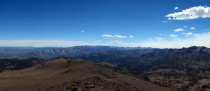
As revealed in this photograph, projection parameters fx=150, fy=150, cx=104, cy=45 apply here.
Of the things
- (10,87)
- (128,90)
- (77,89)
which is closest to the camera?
(77,89)

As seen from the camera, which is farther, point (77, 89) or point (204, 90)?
point (204, 90)

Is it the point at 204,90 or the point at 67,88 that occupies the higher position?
the point at 67,88

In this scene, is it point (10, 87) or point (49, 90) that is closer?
point (49, 90)

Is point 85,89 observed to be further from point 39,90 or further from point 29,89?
point 29,89

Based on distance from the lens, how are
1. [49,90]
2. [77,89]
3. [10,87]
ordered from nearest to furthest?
[77,89]
[49,90]
[10,87]

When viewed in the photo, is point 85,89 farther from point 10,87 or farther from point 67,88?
point 10,87

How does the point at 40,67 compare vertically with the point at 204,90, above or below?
above

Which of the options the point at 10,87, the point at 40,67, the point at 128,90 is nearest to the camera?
the point at 10,87

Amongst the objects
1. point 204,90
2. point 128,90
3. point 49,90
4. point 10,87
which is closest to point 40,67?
point 10,87

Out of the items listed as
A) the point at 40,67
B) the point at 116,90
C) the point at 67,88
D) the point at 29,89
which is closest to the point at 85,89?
the point at 67,88
